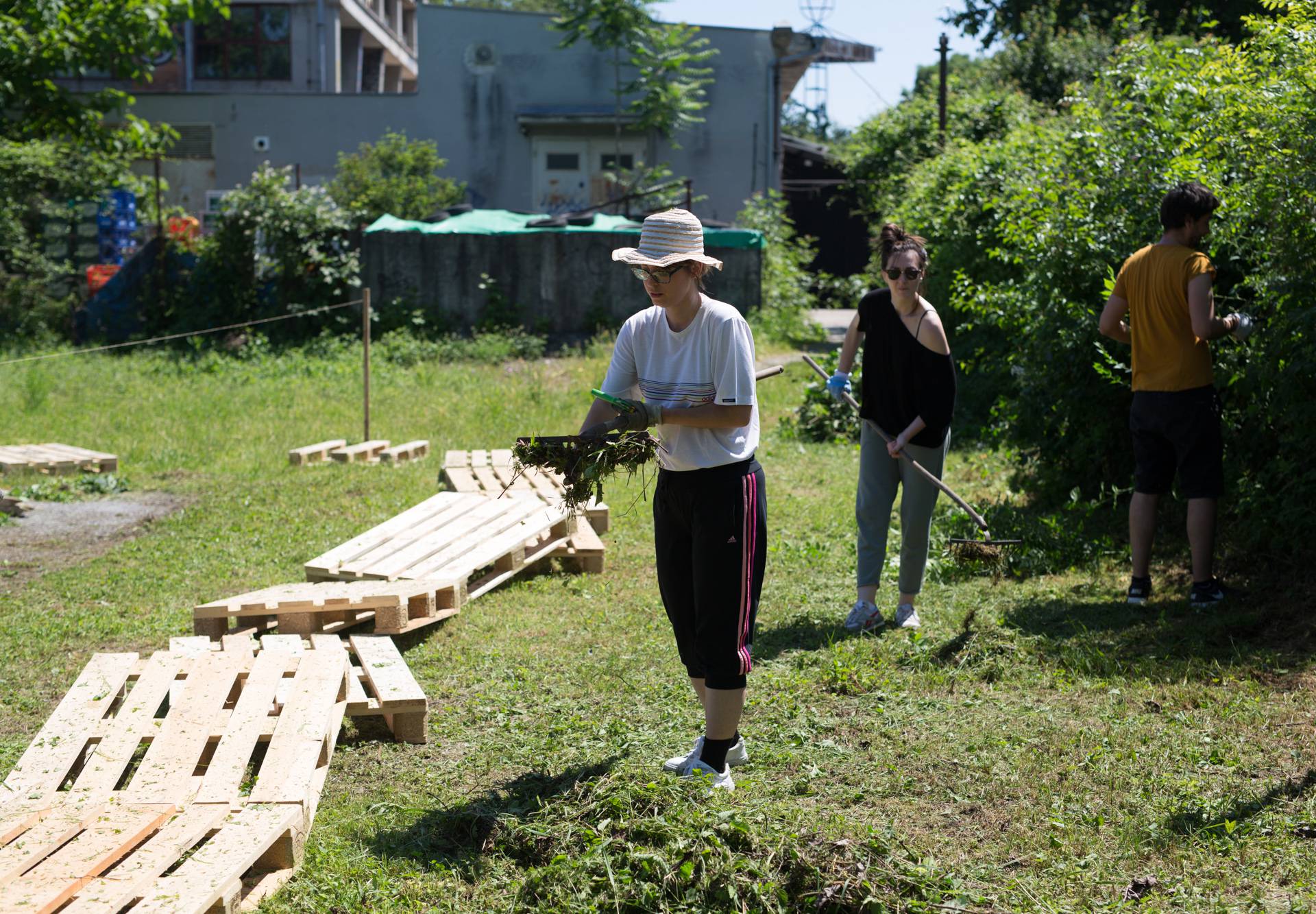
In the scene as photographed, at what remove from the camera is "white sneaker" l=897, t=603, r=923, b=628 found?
5977mm

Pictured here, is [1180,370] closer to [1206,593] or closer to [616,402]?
[1206,593]

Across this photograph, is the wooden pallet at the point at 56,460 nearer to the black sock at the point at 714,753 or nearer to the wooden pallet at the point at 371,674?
the wooden pallet at the point at 371,674

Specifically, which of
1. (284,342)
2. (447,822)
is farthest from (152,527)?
(284,342)

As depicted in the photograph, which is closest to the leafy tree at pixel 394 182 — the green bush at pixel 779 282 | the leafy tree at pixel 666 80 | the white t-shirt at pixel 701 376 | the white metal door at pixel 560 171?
the white metal door at pixel 560 171

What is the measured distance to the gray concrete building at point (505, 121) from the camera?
26109mm

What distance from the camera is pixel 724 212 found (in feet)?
87.8

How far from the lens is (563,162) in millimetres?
26438

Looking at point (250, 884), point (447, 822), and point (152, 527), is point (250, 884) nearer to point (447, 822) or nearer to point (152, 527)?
point (447, 822)

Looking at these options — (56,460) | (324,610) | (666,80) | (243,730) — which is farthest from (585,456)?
(666,80)

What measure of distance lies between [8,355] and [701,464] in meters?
15.5

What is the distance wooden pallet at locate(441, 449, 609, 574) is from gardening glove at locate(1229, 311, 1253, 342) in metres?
3.26

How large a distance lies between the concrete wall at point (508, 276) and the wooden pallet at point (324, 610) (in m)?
12.0

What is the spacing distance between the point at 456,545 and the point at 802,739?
2.95 meters

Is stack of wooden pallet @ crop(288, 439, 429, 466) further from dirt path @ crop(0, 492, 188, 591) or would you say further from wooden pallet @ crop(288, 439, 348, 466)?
dirt path @ crop(0, 492, 188, 591)
